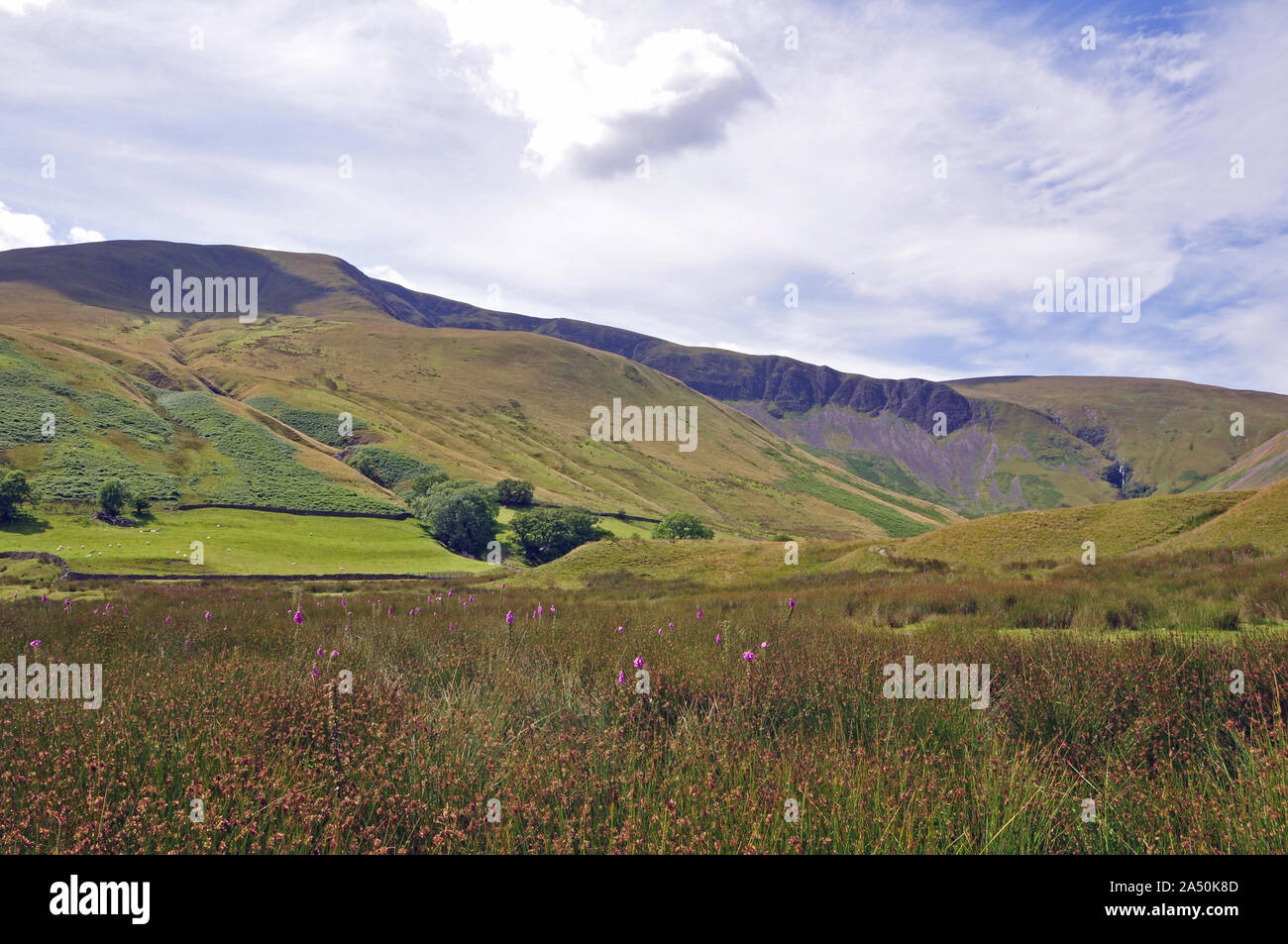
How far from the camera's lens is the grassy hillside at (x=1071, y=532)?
845 inches

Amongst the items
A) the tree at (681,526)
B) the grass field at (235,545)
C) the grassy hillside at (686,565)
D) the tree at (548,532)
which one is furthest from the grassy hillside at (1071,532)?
the tree at (548,532)

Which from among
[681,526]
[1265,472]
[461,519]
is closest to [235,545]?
[461,519]

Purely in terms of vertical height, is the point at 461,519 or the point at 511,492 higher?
the point at 511,492

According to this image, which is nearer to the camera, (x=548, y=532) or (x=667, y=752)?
(x=667, y=752)

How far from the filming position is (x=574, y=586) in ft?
82.5

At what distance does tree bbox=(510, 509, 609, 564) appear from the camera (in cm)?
7706

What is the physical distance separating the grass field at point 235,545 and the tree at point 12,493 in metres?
1.72

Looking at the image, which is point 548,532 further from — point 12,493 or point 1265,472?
point 1265,472

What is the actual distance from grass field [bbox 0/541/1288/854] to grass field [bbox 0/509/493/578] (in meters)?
48.5

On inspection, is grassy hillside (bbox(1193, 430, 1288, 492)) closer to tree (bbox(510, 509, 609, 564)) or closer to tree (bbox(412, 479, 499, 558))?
tree (bbox(510, 509, 609, 564))

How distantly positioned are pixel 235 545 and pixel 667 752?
60.7 m

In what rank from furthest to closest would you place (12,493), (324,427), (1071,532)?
1. (324,427)
2. (12,493)
3. (1071,532)

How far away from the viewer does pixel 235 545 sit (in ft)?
174
